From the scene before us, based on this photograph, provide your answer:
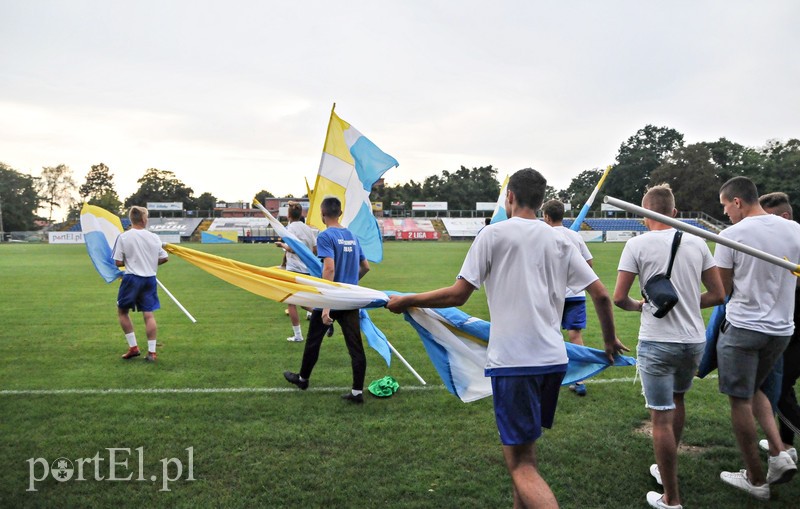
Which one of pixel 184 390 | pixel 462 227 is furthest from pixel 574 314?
pixel 462 227

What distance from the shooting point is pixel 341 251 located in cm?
552

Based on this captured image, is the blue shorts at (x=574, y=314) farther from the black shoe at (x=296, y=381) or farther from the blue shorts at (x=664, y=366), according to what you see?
the black shoe at (x=296, y=381)

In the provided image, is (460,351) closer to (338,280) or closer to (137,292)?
(338,280)

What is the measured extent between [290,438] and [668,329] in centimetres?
313

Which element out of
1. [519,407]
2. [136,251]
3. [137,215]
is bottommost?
[519,407]

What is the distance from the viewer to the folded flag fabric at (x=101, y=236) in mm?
7891

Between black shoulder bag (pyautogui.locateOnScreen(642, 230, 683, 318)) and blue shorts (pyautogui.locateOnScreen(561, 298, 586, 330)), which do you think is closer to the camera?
black shoulder bag (pyautogui.locateOnScreen(642, 230, 683, 318))

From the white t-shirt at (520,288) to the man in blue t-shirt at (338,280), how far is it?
2760 millimetres

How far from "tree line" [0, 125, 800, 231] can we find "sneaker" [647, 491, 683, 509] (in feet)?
238

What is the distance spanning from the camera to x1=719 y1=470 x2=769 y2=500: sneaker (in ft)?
11.5

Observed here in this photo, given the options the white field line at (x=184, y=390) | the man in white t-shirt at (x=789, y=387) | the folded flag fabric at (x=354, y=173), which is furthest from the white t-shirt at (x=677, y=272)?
the folded flag fabric at (x=354, y=173)

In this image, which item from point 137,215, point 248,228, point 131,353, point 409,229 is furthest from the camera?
point 409,229

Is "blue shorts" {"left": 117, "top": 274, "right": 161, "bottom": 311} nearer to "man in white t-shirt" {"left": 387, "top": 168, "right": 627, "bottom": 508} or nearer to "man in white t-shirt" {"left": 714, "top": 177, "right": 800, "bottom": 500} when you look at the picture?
"man in white t-shirt" {"left": 387, "top": 168, "right": 627, "bottom": 508}

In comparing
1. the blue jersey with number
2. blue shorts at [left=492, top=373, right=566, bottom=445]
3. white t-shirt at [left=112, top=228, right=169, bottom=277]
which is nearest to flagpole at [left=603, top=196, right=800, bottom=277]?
blue shorts at [left=492, top=373, right=566, bottom=445]
